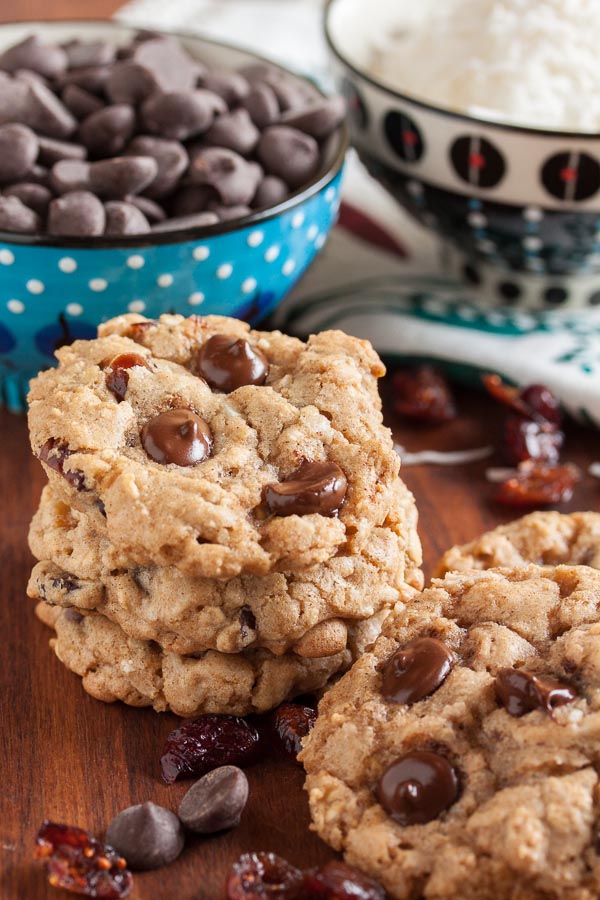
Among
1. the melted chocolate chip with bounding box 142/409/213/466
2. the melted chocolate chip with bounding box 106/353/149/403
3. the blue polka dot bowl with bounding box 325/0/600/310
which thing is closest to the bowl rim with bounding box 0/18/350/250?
the blue polka dot bowl with bounding box 325/0/600/310

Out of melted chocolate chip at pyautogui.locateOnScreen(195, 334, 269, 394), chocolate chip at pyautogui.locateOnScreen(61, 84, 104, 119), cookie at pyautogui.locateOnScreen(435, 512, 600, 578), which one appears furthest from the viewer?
chocolate chip at pyautogui.locateOnScreen(61, 84, 104, 119)

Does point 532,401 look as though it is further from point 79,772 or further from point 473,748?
point 79,772

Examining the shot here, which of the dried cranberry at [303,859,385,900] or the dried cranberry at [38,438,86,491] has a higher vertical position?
the dried cranberry at [38,438,86,491]

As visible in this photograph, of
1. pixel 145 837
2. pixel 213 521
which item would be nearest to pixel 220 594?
pixel 213 521

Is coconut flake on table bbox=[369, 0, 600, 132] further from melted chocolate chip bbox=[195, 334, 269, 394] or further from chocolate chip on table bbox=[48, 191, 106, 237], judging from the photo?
melted chocolate chip bbox=[195, 334, 269, 394]

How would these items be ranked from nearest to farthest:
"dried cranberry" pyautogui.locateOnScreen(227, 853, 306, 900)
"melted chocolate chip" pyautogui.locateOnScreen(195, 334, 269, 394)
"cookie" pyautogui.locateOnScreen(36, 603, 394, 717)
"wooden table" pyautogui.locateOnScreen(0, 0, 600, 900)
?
1. "dried cranberry" pyautogui.locateOnScreen(227, 853, 306, 900)
2. "wooden table" pyautogui.locateOnScreen(0, 0, 600, 900)
3. "cookie" pyautogui.locateOnScreen(36, 603, 394, 717)
4. "melted chocolate chip" pyautogui.locateOnScreen(195, 334, 269, 394)

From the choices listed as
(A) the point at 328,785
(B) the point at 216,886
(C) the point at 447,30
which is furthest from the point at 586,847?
(C) the point at 447,30

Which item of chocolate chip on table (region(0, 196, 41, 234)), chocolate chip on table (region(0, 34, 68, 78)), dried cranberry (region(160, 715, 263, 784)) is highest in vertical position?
chocolate chip on table (region(0, 34, 68, 78))
